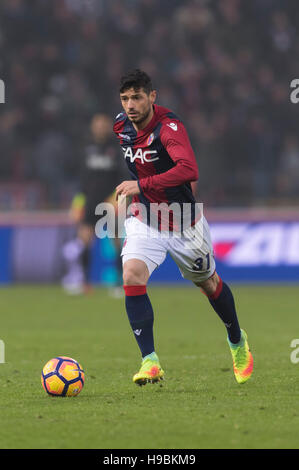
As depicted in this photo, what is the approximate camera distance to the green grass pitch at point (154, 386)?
3.77 meters

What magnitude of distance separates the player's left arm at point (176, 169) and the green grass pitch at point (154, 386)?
1188 millimetres

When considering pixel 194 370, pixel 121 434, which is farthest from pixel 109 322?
pixel 121 434

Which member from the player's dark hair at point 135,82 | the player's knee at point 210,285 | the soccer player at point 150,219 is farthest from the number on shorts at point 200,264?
the player's dark hair at point 135,82

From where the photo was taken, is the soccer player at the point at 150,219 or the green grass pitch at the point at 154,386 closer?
the green grass pitch at the point at 154,386

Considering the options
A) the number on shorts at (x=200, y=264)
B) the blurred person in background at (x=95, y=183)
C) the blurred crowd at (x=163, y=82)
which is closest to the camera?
the number on shorts at (x=200, y=264)

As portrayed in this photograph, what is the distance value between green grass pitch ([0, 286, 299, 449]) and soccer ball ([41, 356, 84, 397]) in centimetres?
6

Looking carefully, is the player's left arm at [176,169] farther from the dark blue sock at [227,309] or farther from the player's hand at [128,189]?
the dark blue sock at [227,309]

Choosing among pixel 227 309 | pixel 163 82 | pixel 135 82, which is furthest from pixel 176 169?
pixel 163 82

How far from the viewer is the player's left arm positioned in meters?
5.26

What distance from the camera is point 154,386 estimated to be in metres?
5.33

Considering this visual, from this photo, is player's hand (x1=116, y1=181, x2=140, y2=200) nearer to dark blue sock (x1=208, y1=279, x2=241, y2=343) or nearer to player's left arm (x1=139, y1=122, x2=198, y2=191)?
player's left arm (x1=139, y1=122, x2=198, y2=191)

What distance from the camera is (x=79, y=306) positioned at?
449 inches

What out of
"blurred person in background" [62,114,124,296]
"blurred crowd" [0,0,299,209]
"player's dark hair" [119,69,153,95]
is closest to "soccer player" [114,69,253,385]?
"player's dark hair" [119,69,153,95]
